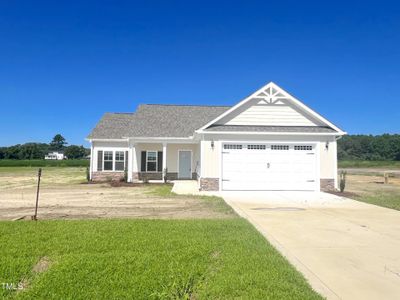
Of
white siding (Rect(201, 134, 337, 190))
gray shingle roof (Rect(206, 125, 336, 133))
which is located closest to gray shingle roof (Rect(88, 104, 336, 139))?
gray shingle roof (Rect(206, 125, 336, 133))

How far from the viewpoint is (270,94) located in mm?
17562

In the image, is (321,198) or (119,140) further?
(119,140)

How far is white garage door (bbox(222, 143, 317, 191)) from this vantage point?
54.6 feet

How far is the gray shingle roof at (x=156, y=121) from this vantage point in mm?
23359

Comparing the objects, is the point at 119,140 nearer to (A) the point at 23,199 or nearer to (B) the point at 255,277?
(A) the point at 23,199

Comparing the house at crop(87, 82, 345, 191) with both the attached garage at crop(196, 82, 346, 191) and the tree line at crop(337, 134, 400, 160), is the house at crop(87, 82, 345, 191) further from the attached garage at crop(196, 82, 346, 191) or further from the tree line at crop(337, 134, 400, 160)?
the tree line at crop(337, 134, 400, 160)

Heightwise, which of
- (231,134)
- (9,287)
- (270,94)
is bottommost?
(9,287)

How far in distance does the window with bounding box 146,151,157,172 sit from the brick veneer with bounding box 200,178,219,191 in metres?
7.93

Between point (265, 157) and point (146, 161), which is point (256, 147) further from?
point (146, 161)

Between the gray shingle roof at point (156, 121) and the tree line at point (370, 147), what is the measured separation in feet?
283

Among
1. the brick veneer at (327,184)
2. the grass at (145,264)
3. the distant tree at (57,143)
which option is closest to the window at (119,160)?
the brick veneer at (327,184)

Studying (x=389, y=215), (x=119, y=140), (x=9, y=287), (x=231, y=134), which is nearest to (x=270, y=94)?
(x=231, y=134)

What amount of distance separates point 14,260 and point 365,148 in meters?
113

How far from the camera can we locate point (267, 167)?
16.7m
